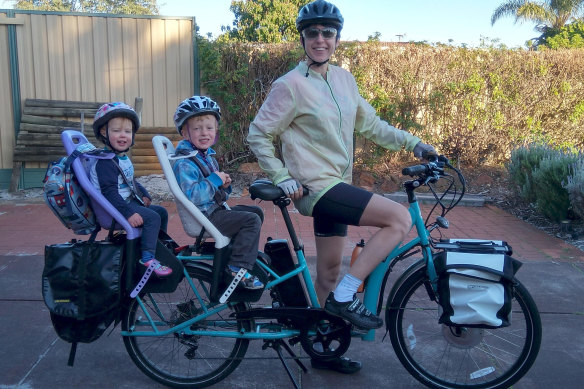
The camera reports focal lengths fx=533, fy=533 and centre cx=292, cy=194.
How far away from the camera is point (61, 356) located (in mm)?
3465

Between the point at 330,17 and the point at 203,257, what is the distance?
1.51 m

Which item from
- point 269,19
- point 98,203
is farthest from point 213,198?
point 269,19

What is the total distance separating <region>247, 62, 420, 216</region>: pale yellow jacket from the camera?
2936mm

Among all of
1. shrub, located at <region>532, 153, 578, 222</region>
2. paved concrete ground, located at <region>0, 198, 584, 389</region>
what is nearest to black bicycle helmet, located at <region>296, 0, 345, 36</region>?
paved concrete ground, located at <region>0, 198, 584, 389</region>

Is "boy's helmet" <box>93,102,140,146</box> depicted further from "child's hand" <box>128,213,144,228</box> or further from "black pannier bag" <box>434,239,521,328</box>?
"black pannier bag" <box>434,239,521,328</box>

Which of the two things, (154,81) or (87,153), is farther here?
(154,81)

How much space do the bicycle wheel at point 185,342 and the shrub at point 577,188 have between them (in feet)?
15.2

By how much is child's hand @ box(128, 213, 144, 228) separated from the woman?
72 centimetres

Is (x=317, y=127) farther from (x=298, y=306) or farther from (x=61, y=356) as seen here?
(x=61, y=356)

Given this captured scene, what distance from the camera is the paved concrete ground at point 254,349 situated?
3.21 metres

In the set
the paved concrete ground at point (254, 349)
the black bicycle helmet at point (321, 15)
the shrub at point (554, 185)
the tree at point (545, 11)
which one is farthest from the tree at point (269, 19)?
the black bicycle helmet at point (321, 15)

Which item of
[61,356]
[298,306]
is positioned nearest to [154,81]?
[61,356]

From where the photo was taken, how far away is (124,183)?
9.88 ft

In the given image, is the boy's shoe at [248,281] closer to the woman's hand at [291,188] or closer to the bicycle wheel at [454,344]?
the woman's hand at [291,188]
